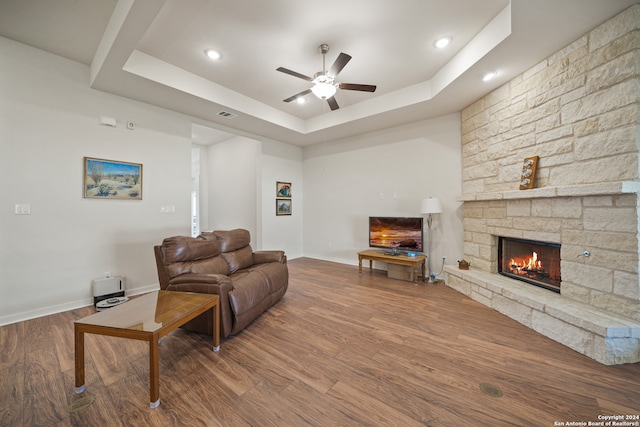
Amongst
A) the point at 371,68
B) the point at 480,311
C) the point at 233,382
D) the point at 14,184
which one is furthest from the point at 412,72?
the point at 14,184

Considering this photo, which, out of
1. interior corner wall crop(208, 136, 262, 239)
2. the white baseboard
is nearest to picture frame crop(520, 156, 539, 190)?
interior corner wall crop(208, 136, 262, 239)

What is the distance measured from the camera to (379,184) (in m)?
5.02

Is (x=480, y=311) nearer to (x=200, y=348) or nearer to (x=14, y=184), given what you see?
(x=200, y=348)

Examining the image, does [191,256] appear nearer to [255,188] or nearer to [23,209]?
[23,209]

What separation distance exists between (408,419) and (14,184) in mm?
4468

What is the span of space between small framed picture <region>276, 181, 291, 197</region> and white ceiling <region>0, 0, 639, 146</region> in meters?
2.06

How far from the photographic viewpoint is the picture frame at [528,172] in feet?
9.11

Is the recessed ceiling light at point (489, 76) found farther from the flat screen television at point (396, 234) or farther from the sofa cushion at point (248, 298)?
the sofa cushion at point (248, 298)

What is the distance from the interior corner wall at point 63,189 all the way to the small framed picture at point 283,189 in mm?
2443

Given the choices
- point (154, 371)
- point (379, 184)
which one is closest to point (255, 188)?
point (379, 184)

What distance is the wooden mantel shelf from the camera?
196 centimetres

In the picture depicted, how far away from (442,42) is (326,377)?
3606 mm

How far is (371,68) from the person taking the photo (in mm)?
3307

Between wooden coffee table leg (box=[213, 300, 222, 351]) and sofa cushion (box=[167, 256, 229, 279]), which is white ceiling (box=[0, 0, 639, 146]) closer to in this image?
sofa cushion (box=[167, 256, 229, 279])
